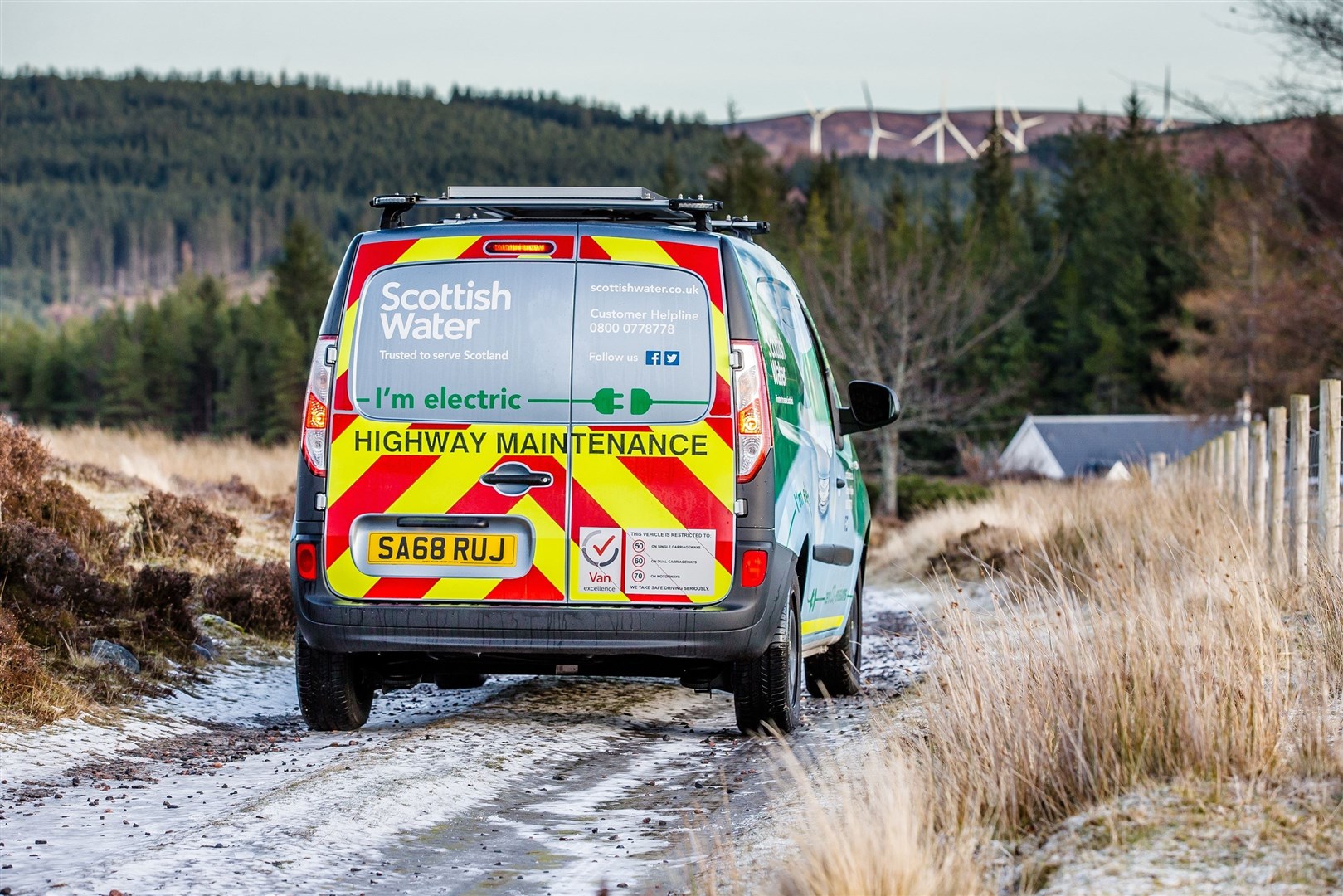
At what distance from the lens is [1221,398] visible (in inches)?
2274

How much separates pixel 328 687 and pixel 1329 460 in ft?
23.1

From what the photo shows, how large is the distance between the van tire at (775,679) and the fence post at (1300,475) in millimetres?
5049

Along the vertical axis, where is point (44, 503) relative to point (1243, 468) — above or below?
above

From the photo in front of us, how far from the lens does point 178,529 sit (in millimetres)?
13164

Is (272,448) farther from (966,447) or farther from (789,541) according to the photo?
(966,447)

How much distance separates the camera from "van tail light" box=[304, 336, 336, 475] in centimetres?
706

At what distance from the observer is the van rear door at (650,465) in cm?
691

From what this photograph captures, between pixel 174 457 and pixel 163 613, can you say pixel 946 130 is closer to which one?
pixel 174 457

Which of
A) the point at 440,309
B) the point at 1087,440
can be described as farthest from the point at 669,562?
the point at 1087,440

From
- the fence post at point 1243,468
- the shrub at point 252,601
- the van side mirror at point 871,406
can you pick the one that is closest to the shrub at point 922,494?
the fence post at point 1243,468

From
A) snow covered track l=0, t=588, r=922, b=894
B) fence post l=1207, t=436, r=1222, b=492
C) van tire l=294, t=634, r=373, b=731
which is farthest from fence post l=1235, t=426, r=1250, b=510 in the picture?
van tire l=294, t=634, r=373, b=731

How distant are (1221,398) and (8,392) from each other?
373ft

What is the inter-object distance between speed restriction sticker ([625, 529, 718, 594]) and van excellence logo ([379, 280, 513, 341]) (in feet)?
3.68

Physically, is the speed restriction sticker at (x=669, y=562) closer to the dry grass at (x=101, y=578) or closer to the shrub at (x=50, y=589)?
the dry grass at (x=101, y=578)
